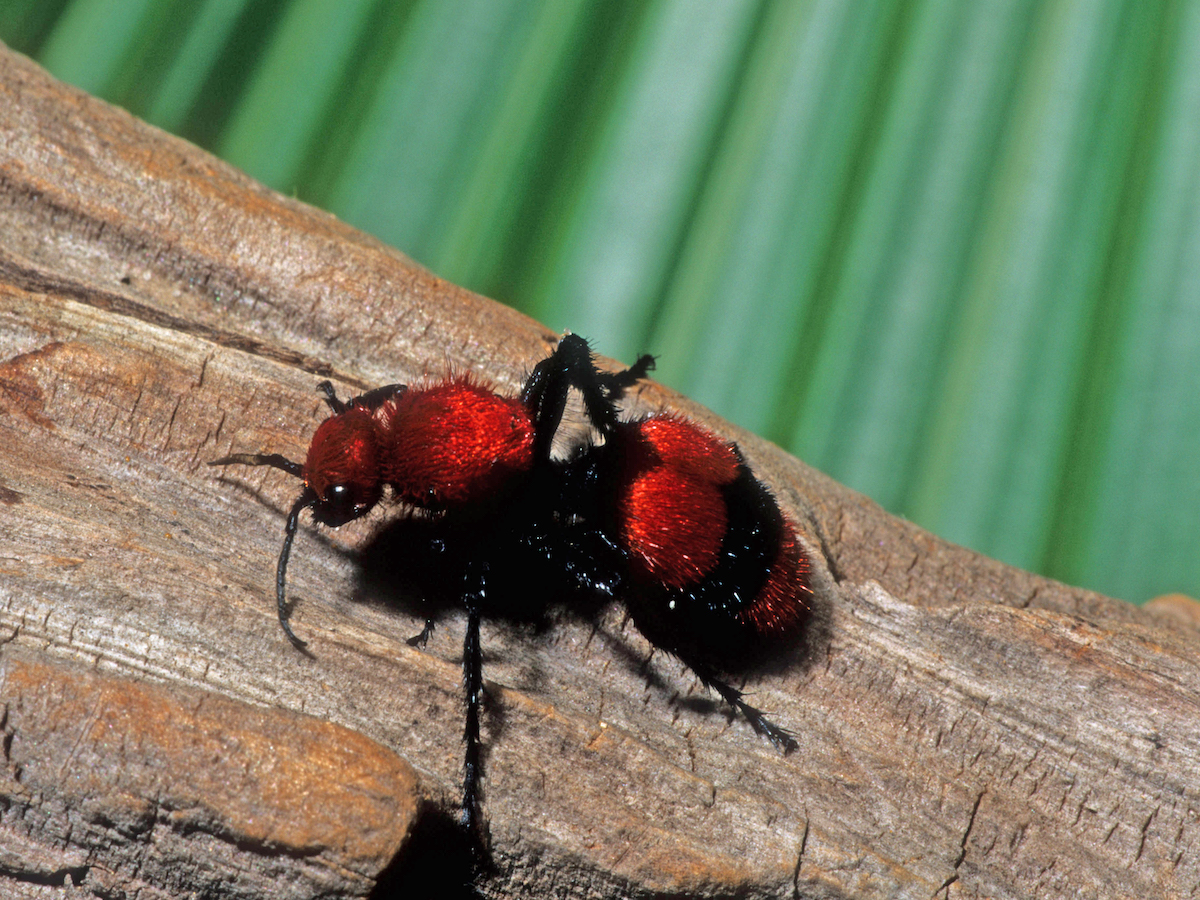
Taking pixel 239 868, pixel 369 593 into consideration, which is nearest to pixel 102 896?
pixel 239 868

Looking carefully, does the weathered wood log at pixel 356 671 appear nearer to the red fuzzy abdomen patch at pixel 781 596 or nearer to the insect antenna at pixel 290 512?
the insect antenna at pixel 290 512

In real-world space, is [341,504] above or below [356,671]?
above

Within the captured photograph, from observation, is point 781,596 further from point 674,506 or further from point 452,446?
point 452,446

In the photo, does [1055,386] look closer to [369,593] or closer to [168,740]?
[369,593]

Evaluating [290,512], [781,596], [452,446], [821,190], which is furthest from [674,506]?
[821,190]

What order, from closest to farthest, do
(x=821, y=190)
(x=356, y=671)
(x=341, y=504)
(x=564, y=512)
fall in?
1. (x=356, y=671)
2. (x=341, y=504)
3. (x=564, y=512)
4. (x=821, y=190)

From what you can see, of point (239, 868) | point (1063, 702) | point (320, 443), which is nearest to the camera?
point (239, 868)
